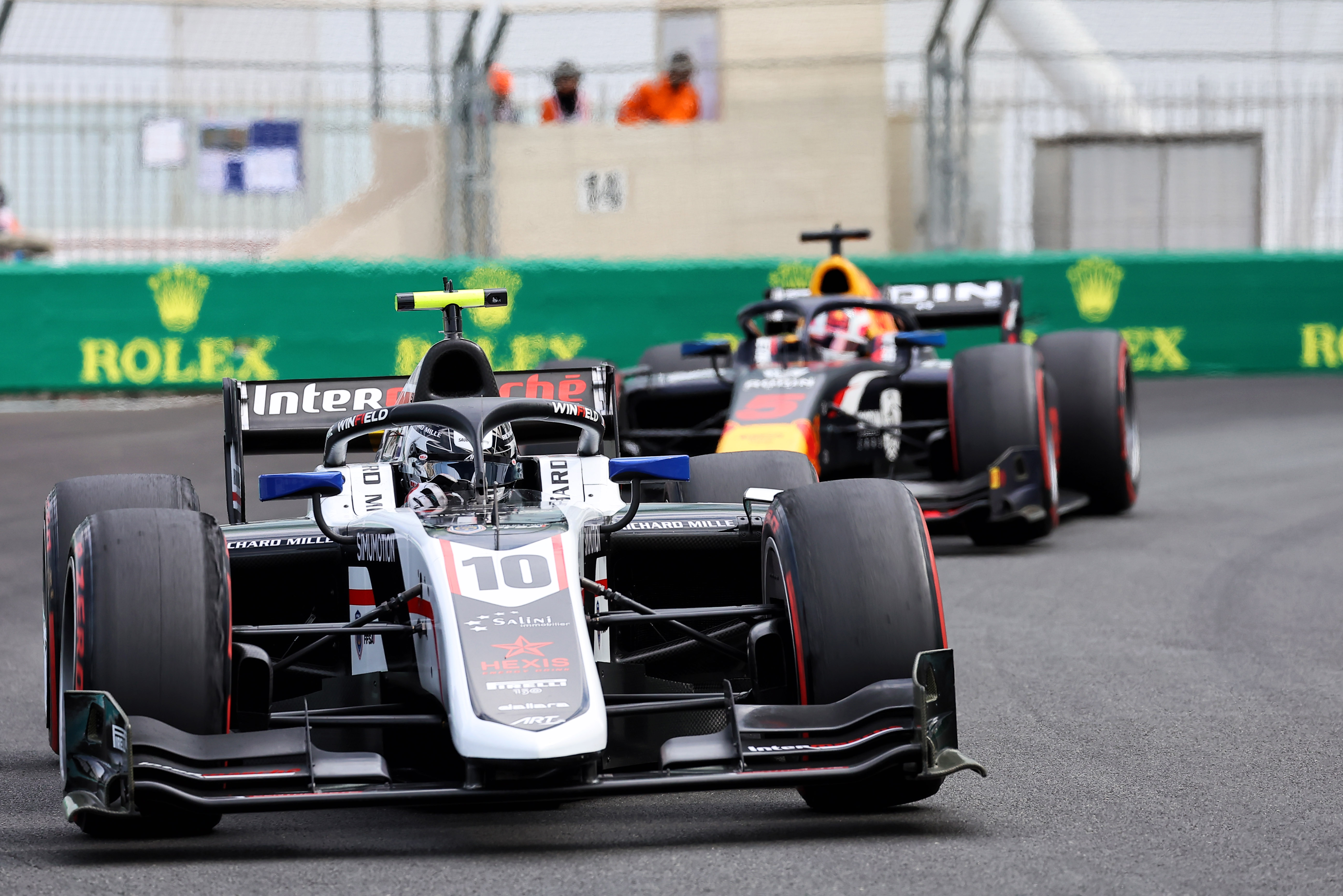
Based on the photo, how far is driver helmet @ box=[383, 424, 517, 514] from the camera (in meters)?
5.57

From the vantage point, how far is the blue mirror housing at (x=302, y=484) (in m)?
5.12

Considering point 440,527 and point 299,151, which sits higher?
point 299,151

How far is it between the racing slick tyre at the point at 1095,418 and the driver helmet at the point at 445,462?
6.17 meters

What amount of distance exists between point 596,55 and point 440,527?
44.3ft

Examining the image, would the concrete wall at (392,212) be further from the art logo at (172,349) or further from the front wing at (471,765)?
the front wing at (471,765)

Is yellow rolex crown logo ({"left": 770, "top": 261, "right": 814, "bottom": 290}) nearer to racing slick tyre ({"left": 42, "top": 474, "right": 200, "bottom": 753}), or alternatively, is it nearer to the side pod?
racing slick tyre ({"left": 42, "top": 474, "right": 200, "bottom": 753})

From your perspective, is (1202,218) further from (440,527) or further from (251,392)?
(440,527)

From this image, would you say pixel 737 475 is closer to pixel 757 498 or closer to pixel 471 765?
pixel 757 498

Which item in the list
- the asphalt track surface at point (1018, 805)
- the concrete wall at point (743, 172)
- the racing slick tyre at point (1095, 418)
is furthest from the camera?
the concrete wall at point (743, 172)

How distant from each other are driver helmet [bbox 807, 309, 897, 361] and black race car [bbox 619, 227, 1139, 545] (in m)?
0.01

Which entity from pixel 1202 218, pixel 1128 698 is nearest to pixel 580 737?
pixel 1128 698

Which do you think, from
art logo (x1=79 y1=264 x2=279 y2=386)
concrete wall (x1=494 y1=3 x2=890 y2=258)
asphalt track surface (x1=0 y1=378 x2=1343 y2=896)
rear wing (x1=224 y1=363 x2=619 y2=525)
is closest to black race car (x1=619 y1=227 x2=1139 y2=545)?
asphalt track surface (x1=0 y1=378 x2=1343 y2=896)

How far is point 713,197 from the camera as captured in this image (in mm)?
18734

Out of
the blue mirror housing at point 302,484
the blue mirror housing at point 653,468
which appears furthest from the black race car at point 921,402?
the blue mirror housing at point 302,484
